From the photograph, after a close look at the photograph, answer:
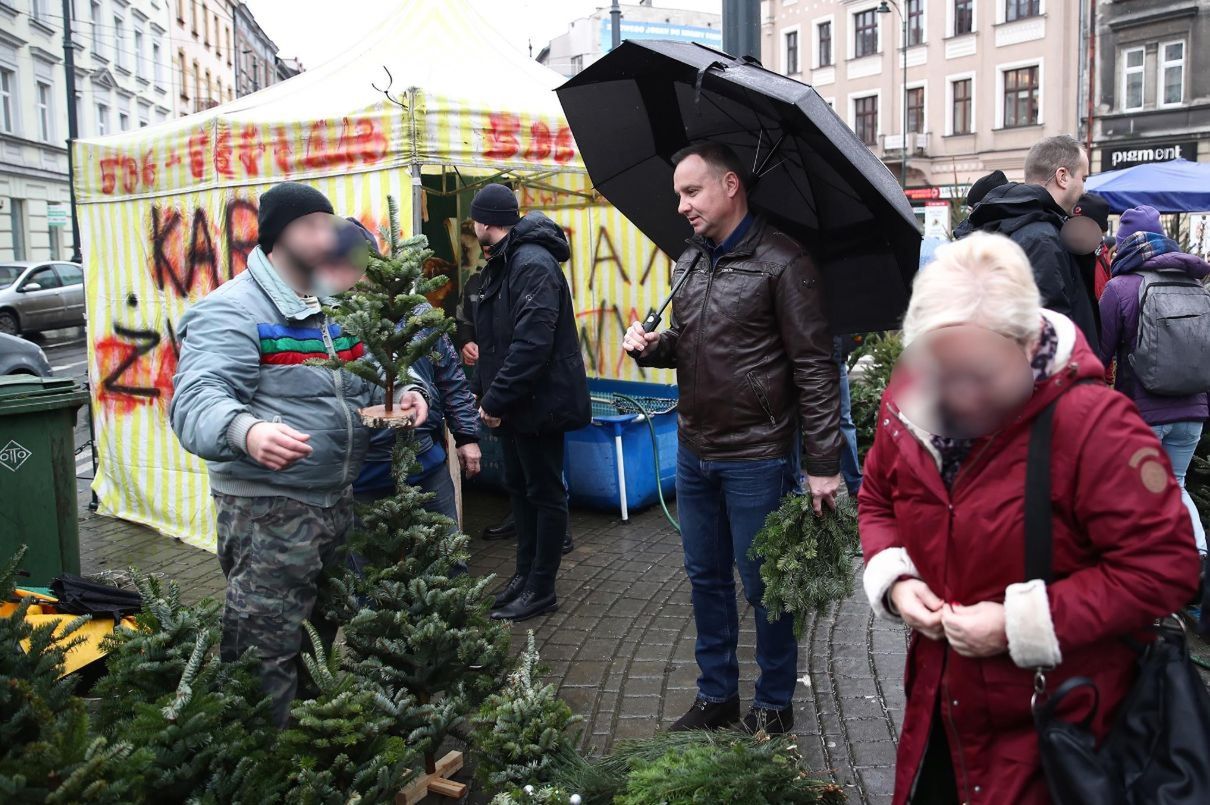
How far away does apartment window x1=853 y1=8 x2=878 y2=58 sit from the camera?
4162 centimetres

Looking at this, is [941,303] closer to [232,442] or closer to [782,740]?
[782,740]

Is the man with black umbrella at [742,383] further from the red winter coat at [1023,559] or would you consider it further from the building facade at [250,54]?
the building facade at [250,54]

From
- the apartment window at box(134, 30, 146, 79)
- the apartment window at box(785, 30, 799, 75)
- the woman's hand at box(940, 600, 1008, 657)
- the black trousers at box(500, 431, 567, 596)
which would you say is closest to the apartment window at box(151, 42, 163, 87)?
the apartment window at box(134, 30, 146, 79)

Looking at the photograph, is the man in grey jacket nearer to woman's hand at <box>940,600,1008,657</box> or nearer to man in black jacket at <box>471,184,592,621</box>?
woman's hand at <box>940,600,1008,657</box>

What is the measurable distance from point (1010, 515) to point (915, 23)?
1697 inches

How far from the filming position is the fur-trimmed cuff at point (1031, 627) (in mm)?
1770

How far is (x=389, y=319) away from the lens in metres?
2.93

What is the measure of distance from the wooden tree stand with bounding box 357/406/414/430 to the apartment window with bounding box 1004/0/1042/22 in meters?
38.9

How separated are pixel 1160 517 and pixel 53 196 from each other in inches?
1520

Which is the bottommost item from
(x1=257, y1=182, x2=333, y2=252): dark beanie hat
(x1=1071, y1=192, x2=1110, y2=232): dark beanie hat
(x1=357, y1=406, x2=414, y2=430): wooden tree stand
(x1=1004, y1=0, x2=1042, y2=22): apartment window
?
(x1=357, y1=406, x2=414, y2=430): wooden tree stand

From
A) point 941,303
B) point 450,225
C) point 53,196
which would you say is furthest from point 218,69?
point 941,303

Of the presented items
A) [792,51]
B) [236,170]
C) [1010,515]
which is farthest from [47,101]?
[1010,515]

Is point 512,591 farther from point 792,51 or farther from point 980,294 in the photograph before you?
point 792,51

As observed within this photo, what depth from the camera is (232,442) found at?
2.64 metres
